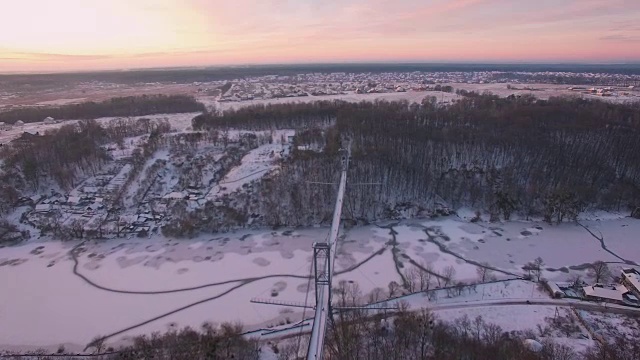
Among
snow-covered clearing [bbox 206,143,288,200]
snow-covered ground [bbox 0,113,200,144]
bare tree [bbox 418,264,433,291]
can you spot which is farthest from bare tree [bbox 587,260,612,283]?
snow-covered ground [bbox 0,113,200,144]

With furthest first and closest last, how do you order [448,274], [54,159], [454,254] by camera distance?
[54,159]
[454,254]
[448,274]

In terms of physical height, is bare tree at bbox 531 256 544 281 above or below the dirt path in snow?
below

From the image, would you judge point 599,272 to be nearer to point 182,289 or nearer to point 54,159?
point 182,289

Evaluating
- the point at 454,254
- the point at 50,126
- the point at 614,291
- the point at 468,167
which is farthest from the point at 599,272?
the point at 50,126

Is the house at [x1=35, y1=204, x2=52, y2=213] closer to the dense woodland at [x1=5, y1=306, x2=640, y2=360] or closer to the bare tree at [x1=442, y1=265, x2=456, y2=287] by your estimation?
the dense woodland at [x1=5, y1=306, x2=640, y2=360]

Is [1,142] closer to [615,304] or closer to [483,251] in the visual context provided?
[483,251]

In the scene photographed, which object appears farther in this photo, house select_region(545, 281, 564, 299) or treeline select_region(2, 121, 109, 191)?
treeline select_region(2, 121, 109, 191)

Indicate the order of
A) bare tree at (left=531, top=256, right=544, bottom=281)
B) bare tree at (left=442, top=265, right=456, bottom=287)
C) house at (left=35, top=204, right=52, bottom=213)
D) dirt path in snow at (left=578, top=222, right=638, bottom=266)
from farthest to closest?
1. house at (left=35, top=204, right=52, bottom=213)
2. dirt path in snow at (left=578, top=222, right=638, bottom=266)
3. bare tree at (left=531, top=256, right=544, bottom=281)
4. bare tree at (left=442, top=265, right=456, bottom=287)
